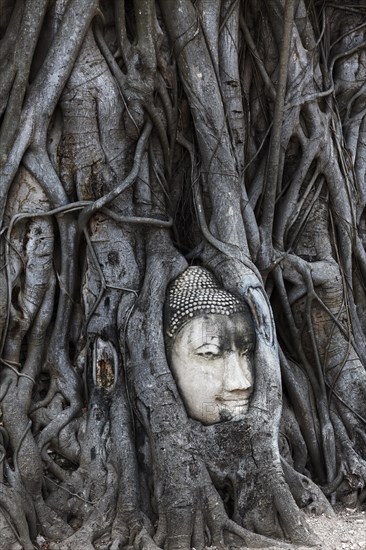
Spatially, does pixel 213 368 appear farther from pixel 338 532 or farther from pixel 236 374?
pixel 338 532

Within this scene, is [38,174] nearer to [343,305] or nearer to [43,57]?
[43,57]

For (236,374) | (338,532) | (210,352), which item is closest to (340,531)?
(338,532)

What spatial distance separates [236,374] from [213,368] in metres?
0.12

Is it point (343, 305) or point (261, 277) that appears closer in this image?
point (261, 277)

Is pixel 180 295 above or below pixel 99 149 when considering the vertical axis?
below

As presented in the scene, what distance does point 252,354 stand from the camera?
4.35 metres

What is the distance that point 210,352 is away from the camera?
167 inches

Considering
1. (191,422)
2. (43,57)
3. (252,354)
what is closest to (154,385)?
(191,422)

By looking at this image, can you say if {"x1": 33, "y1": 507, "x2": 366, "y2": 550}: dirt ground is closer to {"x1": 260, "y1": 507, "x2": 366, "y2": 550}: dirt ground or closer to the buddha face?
{"x1": 260, "y1": 507, "x2": 366, "y2": 550}: dirt ground

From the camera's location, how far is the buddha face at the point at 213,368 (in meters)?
4.20

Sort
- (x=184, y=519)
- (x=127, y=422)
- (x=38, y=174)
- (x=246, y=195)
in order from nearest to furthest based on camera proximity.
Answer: (x=184, y=519) → (x=127, y=422) → (x=38, y=174) → (x=246, y=195)

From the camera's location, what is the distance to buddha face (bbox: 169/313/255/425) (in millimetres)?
4203

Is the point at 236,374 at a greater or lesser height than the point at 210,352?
lesser

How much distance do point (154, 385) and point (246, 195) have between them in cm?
140
